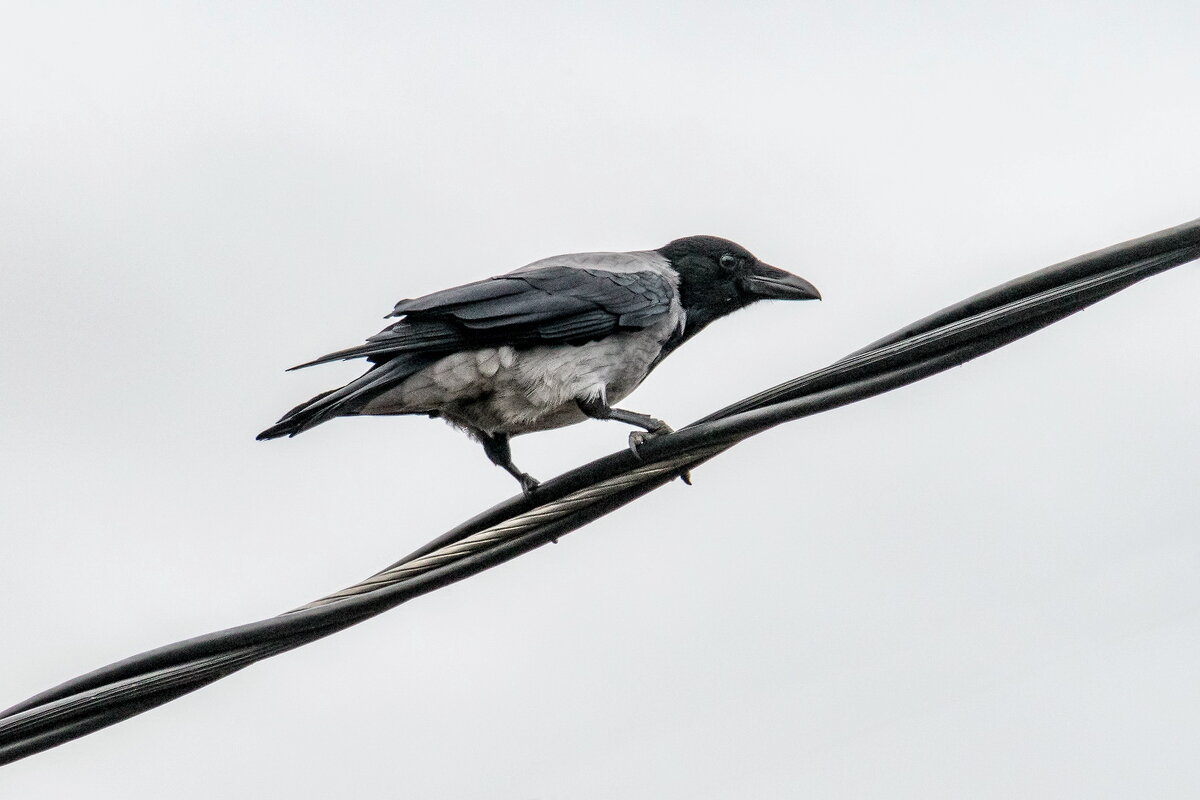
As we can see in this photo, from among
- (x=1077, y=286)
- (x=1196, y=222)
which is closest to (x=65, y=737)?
(x=1077, y=286)

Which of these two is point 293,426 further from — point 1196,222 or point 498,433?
point 1196,222

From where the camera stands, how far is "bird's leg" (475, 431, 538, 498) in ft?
21.9

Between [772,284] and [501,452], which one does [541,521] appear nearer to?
[501,452]

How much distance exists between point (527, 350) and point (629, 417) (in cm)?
57

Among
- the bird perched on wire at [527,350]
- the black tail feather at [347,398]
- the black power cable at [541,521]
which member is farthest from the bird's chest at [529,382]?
the black power cable at [541,521]

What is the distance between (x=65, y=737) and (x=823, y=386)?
7.63 feet

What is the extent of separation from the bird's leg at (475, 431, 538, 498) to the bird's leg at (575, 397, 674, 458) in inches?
19.3

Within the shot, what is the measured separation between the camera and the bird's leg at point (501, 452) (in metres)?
6.67

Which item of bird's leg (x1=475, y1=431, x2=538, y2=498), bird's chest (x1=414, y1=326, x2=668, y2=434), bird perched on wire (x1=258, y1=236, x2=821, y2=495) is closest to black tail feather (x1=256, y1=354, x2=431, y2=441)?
bird perched on wire (x1=258, y1=236, x2=821, y2=495)

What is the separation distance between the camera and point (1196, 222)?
3.52 meters

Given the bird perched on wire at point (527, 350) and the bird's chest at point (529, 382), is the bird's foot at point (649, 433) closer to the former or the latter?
the bird perched on wire at point (527, 350)

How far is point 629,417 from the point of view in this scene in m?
6.09

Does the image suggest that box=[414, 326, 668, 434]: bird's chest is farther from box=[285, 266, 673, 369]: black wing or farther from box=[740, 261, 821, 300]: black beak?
box=[740, 261, 821, 300]: black beak

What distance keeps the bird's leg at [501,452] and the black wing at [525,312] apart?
0.64m
